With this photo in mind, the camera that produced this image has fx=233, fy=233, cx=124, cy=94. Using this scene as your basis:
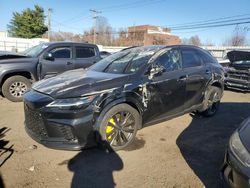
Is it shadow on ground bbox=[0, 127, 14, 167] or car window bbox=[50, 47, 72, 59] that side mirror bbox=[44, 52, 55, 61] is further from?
shadow on ground bbox=[0, 127, 14, 167]

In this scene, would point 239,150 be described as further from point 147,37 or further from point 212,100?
point 147,37

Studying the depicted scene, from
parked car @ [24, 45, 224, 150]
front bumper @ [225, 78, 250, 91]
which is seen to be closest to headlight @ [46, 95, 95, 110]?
parked car @ [24, 45, 224, 150]

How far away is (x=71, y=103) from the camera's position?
342 cm

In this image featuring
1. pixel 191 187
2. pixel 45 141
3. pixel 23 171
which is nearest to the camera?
pixel 191 187

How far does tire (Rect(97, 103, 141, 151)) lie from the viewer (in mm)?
3652

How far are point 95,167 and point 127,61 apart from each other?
2.11 m

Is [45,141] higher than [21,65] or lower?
lower

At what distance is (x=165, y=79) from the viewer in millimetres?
4430

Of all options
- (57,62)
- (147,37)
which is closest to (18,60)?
(57,62)

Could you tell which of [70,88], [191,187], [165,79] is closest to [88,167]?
[70,88]

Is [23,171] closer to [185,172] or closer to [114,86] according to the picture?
[114,86]

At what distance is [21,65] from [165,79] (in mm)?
4500

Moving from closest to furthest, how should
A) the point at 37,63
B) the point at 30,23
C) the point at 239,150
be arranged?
the point at 239,150 < the point at 37,63 < the point at 30,23

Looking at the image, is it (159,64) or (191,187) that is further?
(159,64)
